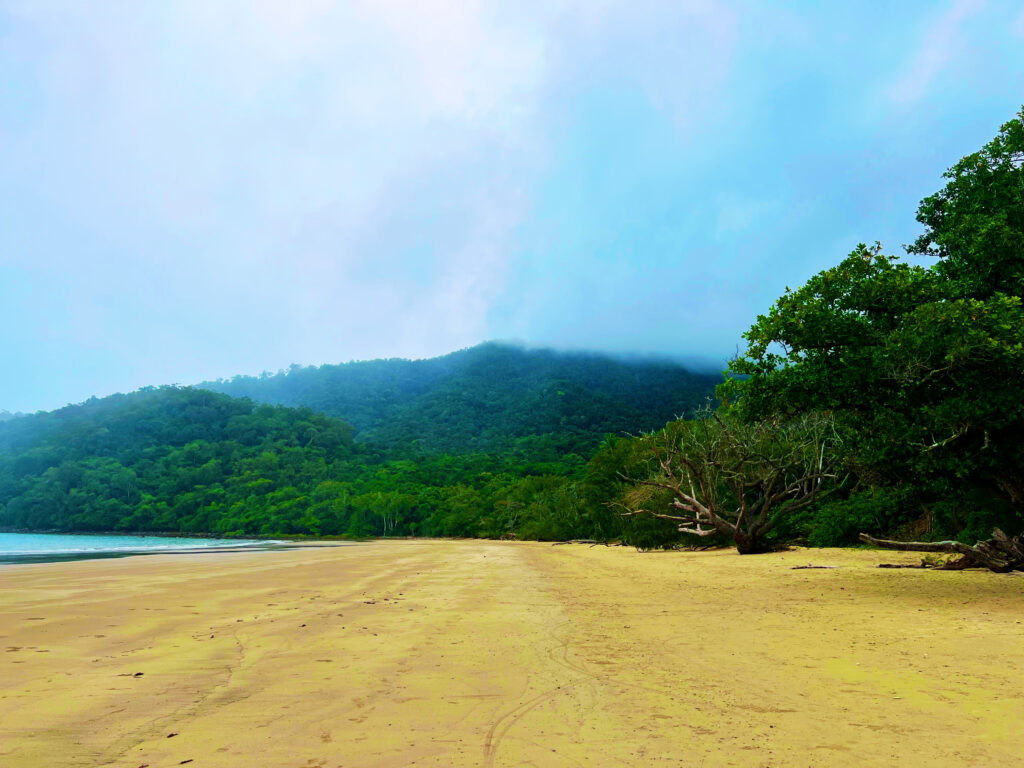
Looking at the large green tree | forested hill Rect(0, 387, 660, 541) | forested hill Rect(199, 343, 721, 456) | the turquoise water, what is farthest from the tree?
forested hill Rect(199, 343, 721, 456)

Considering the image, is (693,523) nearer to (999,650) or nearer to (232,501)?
(999,650)

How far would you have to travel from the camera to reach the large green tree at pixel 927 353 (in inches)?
376

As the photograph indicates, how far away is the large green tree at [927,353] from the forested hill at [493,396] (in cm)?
8112

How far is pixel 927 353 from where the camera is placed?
31.7ft

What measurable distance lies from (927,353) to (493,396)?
429 ft

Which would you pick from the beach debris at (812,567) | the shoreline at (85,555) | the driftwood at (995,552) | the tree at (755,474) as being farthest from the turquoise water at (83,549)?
the driftwood at (995,552)

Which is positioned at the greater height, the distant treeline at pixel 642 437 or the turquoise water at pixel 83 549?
the distant treeline at pixel 642 437

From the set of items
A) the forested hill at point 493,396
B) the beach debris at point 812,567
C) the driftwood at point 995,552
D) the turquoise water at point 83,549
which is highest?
the forested hill at point 493,396

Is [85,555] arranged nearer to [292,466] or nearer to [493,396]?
[292,466]

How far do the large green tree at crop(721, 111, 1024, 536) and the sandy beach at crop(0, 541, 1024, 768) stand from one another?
2.62 m

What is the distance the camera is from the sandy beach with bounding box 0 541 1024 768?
3383 mm

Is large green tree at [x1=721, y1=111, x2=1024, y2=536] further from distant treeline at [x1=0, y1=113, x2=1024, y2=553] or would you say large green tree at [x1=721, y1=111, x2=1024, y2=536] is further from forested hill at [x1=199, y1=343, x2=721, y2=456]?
forested hill at [x1=199, y1=343, x2=721, y2=456]

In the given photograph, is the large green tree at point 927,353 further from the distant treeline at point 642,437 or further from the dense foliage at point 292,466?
the dense foliage at point 292,466

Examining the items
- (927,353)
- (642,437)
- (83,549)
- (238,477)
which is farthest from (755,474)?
(238,477)
